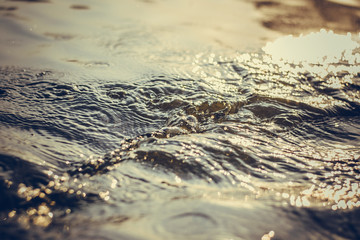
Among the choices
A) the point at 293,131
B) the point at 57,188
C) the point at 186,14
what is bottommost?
the point at 57,188

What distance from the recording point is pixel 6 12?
4.37 m

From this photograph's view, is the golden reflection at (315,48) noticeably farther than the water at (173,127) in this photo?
Yes

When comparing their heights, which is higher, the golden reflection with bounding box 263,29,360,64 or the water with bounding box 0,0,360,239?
the golden reflection with bounding box 263,29,360,64

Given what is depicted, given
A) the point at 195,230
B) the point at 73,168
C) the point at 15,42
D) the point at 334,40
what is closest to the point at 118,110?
the point at 73,168

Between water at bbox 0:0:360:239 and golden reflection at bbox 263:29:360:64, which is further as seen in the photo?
golden reflection at bbox 263:29:360:64

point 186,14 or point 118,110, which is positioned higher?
point 186,14

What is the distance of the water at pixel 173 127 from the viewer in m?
1.38

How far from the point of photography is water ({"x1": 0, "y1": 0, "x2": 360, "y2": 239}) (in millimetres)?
1382

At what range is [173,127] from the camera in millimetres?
2273

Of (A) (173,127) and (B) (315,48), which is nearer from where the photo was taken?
(A) (173,127)

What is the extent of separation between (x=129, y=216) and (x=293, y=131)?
162 centimetres

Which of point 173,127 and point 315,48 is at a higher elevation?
point 315,48

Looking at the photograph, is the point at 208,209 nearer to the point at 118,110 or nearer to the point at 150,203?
the point at 150,203

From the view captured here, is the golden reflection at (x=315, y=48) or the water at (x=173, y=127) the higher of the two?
the golden reflection at (x=315, y=48)
